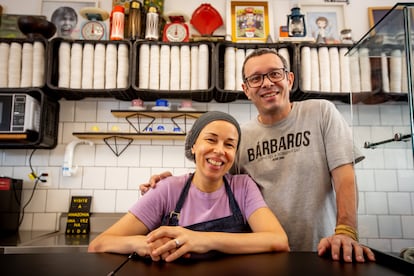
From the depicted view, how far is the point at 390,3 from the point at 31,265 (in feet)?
10.4

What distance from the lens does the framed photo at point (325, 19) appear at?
8.68 ft

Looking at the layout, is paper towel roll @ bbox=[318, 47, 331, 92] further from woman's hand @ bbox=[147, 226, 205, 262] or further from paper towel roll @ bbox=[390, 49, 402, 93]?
woman's hand @ bbox=[147, 226, 205, 262]

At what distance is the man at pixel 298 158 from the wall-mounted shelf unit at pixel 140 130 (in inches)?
40.9

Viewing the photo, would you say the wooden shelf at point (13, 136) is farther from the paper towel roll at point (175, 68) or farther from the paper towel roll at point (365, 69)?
the paper towel roll at point (365, 69)

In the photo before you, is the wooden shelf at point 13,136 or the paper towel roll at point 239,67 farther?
the paper towel roll at point 239,67

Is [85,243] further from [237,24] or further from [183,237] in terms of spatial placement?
[237,24]

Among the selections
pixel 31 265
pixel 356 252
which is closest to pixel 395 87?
pixel 356 252

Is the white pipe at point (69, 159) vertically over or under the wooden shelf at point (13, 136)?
under

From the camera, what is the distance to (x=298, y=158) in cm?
134

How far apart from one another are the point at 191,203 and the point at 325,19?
225 cm

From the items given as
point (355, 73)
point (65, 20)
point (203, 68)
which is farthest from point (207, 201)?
point (65, 20)

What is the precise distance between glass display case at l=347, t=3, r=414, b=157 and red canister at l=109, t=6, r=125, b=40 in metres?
1.84

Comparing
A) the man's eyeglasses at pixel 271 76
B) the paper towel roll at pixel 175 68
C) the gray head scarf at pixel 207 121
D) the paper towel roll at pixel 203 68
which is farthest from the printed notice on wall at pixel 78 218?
the man's eyeglasses at pixel 271 76

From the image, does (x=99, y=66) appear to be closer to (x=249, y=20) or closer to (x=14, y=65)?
(x=14, y=65)
